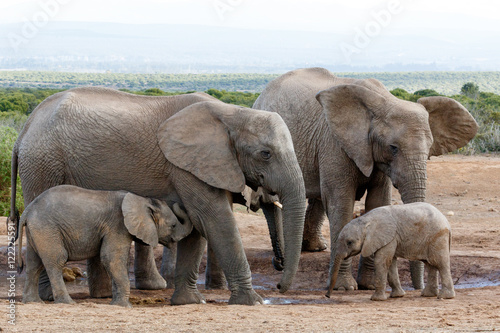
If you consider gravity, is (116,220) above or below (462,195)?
above

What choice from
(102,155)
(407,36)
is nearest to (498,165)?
(102,155)

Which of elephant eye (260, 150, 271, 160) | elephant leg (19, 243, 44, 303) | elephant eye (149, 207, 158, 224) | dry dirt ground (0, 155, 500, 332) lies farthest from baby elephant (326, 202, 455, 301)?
elephant leg (19, 243, 44, 303)

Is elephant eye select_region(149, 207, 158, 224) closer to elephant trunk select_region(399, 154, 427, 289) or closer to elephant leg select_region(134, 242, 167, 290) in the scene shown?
elephant leg select_region(134, 242, 167, 290)

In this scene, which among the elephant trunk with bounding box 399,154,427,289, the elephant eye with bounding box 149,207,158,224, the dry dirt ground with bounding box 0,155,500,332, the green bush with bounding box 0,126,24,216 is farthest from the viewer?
the green bush with bounding box 0,126,24,216

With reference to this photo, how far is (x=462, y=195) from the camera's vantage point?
55.4 ft

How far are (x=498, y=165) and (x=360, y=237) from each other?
13444 mm

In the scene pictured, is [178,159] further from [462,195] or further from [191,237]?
[462,195]

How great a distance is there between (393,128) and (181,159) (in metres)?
2.37

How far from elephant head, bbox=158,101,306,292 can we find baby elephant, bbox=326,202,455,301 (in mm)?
764

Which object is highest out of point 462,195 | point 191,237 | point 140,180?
point 140,180

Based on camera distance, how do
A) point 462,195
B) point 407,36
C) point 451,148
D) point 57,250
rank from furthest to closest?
point 407,36 → point 462,195 → point 451,148 → point 57,250

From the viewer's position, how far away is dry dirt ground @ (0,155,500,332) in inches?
233

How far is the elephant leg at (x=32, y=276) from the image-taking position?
740 cm

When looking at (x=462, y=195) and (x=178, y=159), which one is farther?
(x=462, y=195)
